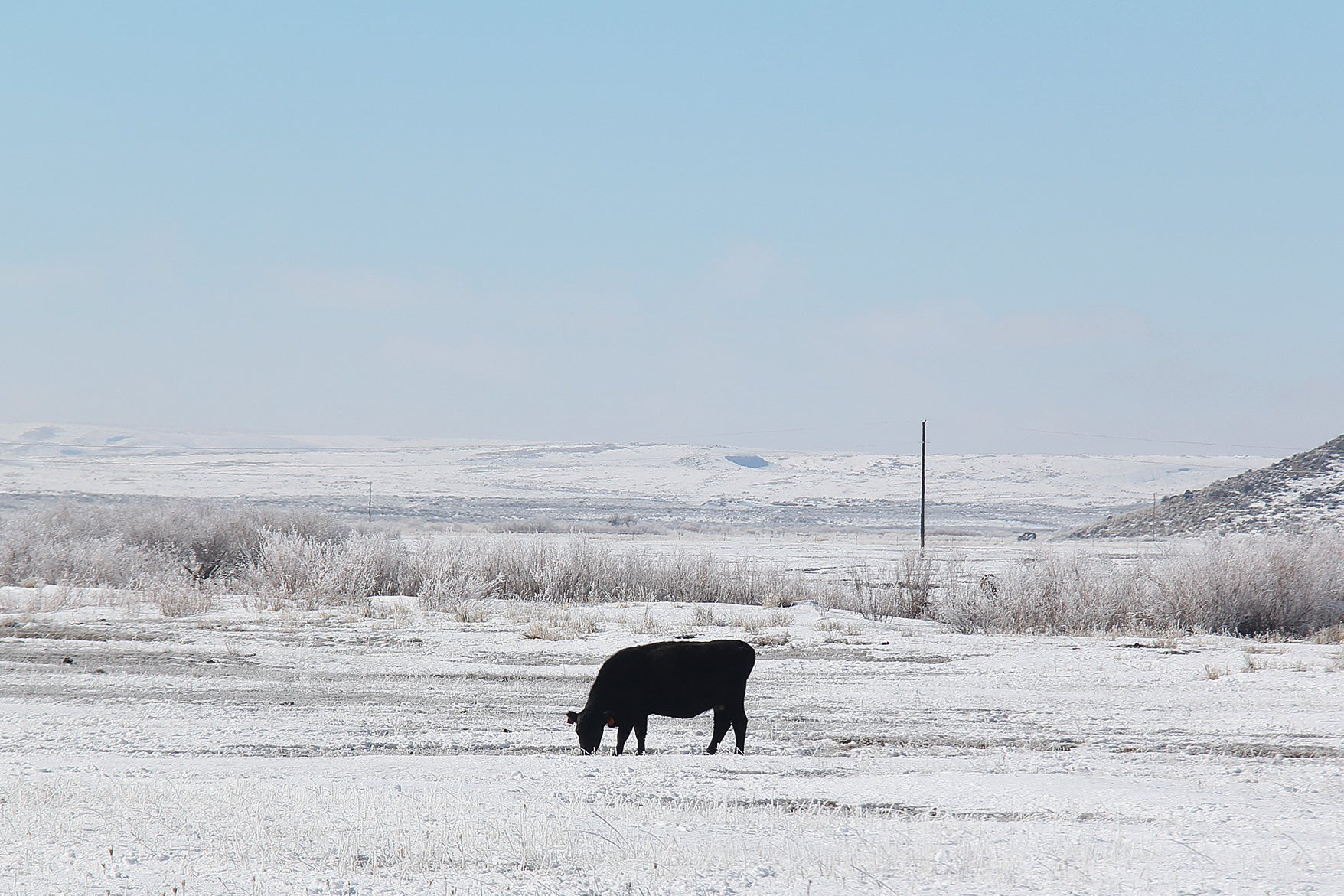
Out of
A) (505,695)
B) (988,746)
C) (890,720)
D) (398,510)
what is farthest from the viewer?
(398,510)

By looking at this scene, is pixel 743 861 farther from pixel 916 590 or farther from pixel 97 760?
pixel 916 590

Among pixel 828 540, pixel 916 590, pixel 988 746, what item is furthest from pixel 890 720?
pixel 828 540

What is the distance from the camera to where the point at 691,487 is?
6299 inches

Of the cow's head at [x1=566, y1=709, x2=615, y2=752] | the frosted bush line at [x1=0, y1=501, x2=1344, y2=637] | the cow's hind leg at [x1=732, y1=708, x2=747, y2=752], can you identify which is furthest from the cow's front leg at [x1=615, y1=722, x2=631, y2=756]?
the frosted bush line at [x1=0, y1=501, x2=1344, y2=637]

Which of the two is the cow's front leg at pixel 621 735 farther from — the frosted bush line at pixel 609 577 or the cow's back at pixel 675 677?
the frosted bush line at pixel 609 577

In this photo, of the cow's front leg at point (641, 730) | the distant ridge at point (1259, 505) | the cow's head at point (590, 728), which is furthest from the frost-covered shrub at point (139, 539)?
the distant ridge at point (1259, 505)

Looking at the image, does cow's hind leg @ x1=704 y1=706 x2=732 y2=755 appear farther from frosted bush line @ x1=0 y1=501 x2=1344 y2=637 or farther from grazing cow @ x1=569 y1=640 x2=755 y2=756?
frosted bush line @ x1=0 y1=501 x2=1344 y2=637

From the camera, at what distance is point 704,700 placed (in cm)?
763

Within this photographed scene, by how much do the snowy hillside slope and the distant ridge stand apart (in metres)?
30.6

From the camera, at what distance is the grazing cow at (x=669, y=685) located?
7.59 m

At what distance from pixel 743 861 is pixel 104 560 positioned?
23614 mm

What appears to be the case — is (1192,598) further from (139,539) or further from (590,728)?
(139,539)

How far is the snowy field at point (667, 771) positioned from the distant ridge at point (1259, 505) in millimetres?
38130

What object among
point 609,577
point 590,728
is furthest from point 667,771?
point 609,577
